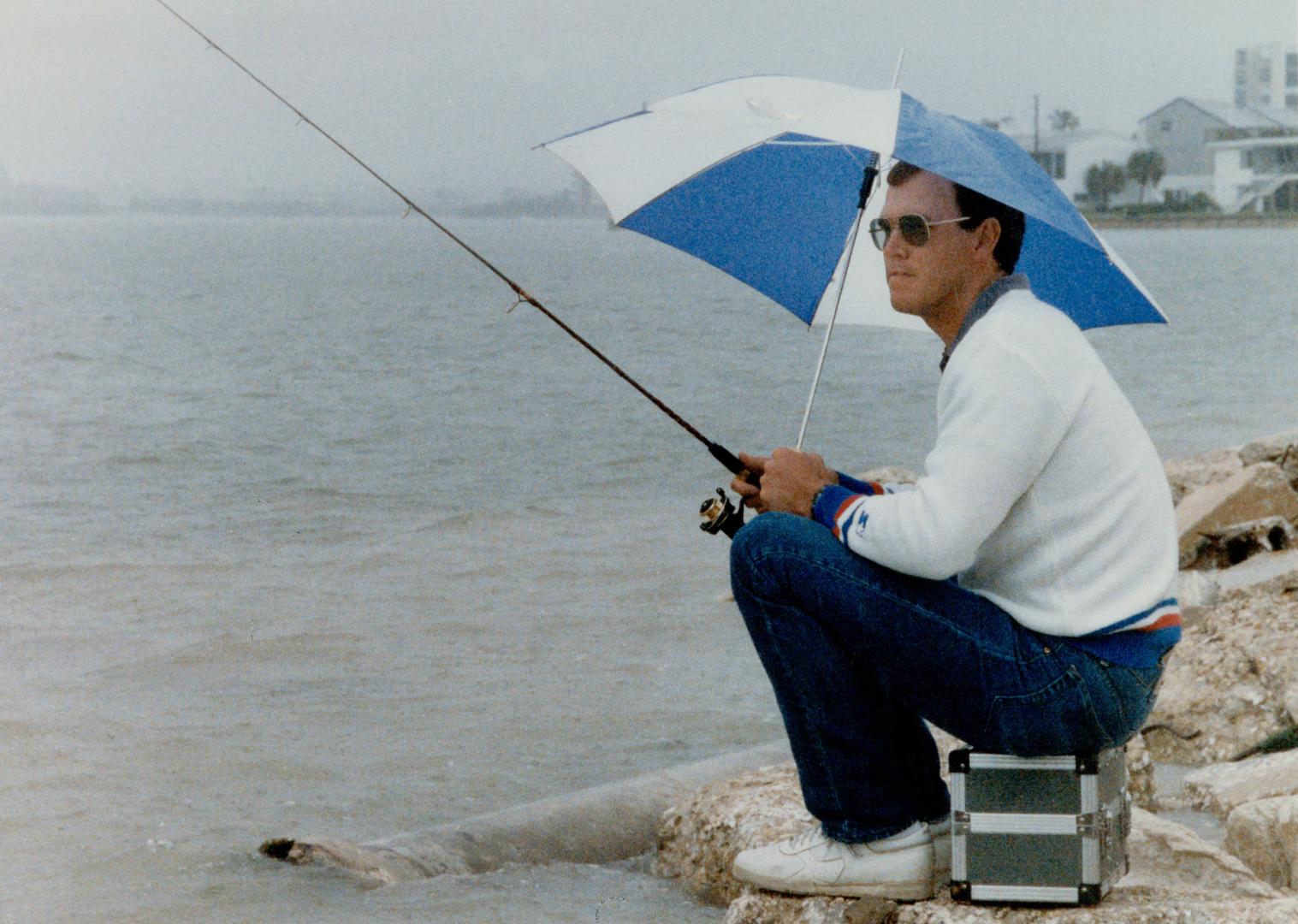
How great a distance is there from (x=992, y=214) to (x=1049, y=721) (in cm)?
93

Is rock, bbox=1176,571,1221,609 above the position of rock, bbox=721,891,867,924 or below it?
below

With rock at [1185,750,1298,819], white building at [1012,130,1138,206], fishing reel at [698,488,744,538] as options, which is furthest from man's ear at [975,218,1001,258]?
white building at [1012,130,1138,206]

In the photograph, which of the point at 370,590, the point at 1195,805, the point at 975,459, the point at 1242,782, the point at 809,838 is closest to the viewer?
the point at 975,459

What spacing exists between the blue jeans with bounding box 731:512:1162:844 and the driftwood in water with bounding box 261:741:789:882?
2663 millimetres

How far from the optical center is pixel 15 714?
8945 millimetres

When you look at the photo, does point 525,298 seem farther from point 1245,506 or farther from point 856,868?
point 1245,506

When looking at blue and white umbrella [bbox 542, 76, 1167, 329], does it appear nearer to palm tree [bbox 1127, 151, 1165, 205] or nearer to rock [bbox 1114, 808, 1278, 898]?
rock [bbox 1114, 808, 1278, 898]

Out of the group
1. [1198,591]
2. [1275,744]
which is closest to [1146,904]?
[1275,744]

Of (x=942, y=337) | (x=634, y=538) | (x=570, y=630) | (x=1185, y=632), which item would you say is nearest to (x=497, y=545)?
(x=634, y=538)

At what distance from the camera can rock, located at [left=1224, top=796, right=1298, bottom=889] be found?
13.8 ft

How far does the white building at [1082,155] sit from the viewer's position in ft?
314

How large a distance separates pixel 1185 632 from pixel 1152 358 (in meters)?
33.3

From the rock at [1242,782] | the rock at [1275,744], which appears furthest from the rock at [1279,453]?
the rock at [1242,782]

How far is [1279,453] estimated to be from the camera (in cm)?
1050
